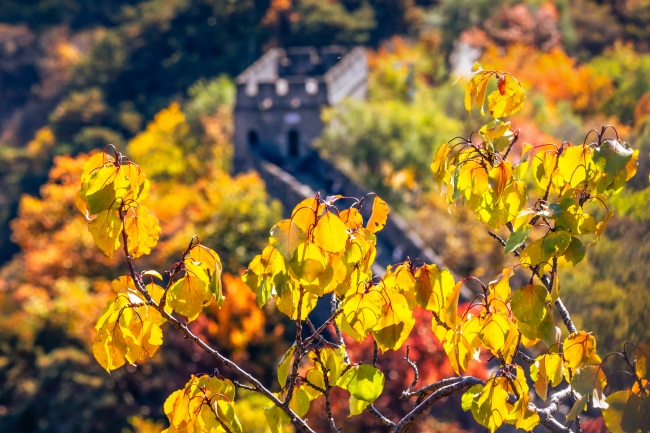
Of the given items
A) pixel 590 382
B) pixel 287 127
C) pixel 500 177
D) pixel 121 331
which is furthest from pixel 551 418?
pixel 287 127

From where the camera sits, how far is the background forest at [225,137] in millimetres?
19562

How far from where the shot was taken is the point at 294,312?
3.71 m

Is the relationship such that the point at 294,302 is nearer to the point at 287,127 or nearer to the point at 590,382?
the point at 590,382

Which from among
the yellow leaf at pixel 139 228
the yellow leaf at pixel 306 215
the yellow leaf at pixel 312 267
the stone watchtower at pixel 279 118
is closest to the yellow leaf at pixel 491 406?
the yellow leaf at pixel 312 267

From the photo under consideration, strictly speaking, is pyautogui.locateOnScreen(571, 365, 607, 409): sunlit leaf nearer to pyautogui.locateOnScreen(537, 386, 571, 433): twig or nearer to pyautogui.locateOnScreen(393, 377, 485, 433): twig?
pyautogui.locateOnScreen(537, 386, 571, 433): twig

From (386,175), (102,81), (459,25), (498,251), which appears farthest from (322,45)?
(498,251)

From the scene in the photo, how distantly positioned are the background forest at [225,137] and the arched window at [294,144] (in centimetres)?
129

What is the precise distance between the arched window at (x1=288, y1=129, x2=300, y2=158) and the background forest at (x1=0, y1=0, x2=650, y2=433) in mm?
1289

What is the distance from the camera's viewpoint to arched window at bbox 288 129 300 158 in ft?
92.6

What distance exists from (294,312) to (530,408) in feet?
2.73

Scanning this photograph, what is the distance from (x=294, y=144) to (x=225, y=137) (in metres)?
4.33

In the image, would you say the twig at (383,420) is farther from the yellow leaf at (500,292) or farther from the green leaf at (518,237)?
the green leaf at (518,237)

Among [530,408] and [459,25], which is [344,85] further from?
[530,408]

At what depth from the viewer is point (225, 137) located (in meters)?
32.2
